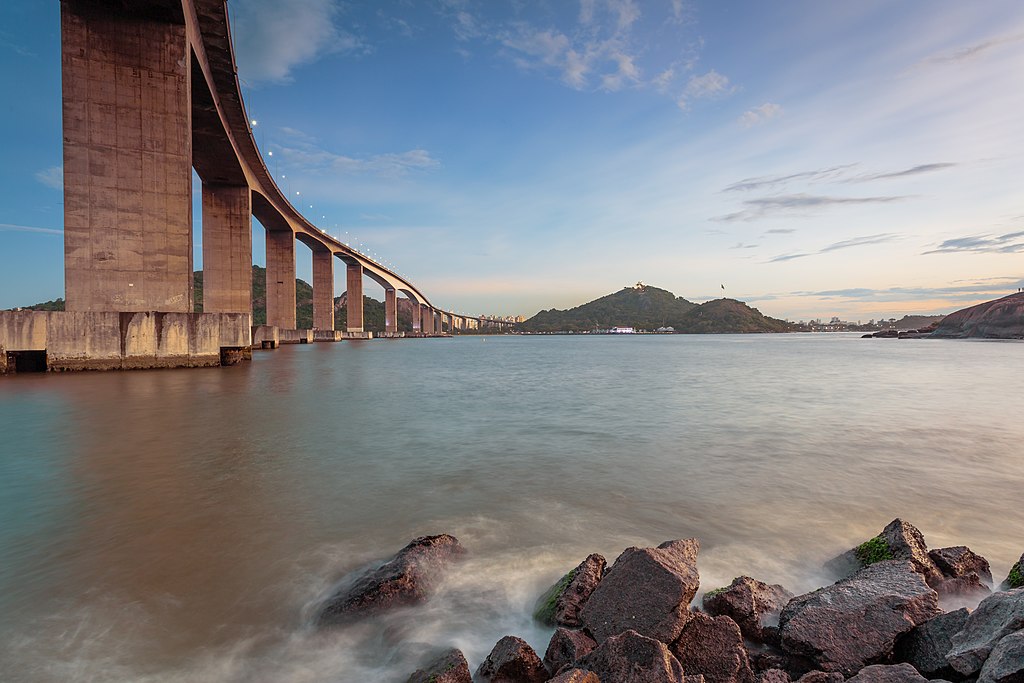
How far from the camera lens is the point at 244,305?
125 ft

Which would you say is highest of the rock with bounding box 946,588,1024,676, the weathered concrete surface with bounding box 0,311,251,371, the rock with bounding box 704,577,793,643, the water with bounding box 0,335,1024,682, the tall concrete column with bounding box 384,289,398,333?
the tall concrete column with bounding box 384,289,398,333

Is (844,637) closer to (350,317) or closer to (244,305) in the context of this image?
(244,305)

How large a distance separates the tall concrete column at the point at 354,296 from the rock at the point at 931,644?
271 feet

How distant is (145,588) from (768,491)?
22.4 ft

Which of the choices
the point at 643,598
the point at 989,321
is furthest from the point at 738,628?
the point at 989,321

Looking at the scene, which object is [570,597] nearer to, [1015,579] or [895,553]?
[895,553]

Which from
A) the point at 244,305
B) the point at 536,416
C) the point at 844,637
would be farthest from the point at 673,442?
the point at 244,305

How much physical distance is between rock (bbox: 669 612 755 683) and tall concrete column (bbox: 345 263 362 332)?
82248 mm

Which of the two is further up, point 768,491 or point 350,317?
point 350,317

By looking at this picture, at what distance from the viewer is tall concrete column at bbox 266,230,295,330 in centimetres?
5416

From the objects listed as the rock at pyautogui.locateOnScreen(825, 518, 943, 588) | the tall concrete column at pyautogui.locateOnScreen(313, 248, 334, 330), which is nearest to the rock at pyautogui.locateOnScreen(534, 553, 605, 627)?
the rock at pyautogui.locateOnScreen(825, 518, 943, 588)

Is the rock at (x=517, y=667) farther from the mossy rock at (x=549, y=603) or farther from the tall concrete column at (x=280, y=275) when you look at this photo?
the tall concrete column at (x=280, y=275)

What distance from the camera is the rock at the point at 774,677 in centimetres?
267

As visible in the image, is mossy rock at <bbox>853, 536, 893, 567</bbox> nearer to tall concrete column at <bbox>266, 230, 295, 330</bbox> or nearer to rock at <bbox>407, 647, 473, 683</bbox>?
rock at <bbox>407, 647, 473, 683</bbox>
